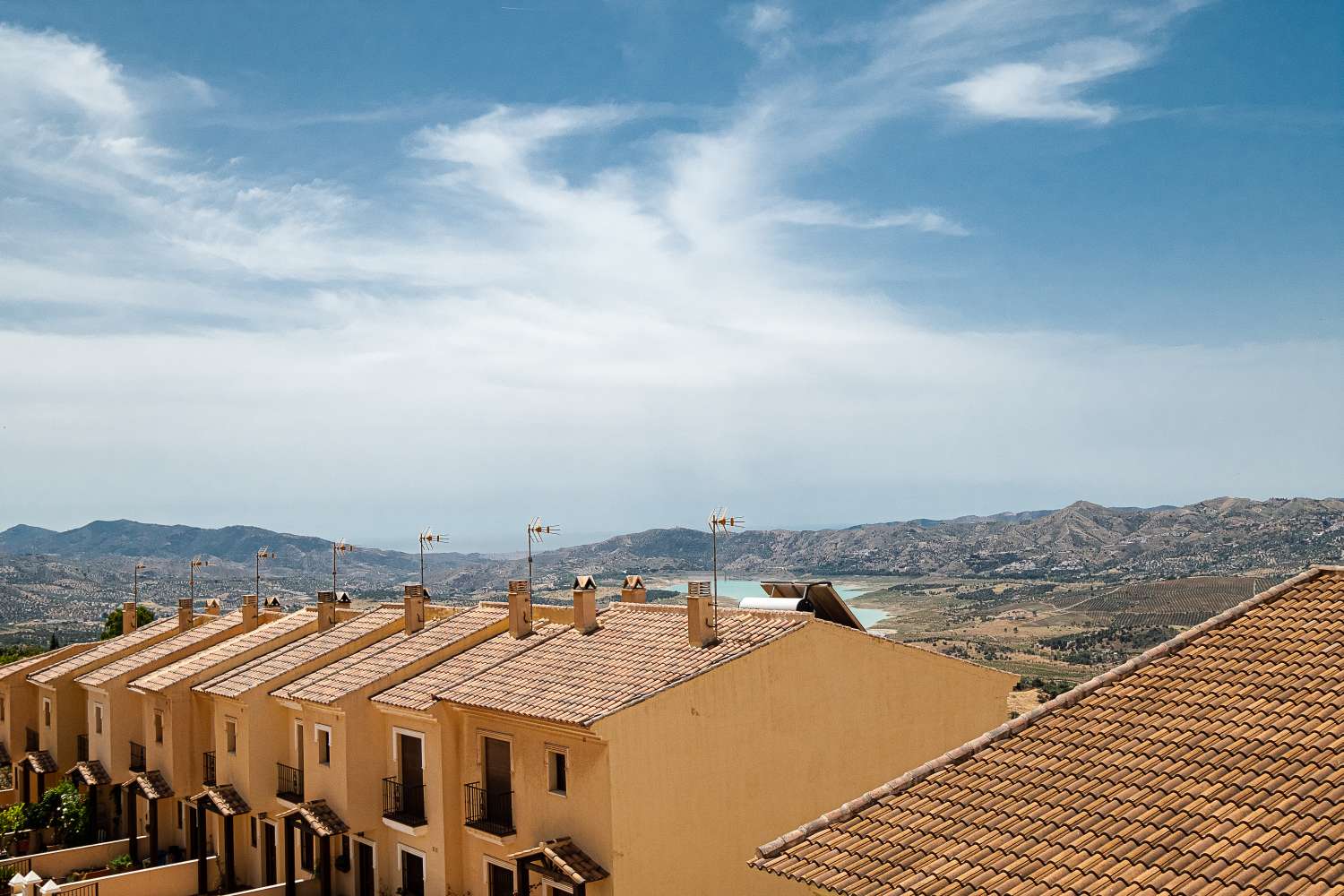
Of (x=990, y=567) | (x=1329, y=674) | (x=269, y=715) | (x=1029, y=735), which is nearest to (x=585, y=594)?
(x=269, y=715)

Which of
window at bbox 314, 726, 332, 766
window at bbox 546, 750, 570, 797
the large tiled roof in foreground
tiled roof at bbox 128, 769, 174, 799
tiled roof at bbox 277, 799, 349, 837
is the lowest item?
tiled roof at bbox 128, 769, 174, 799

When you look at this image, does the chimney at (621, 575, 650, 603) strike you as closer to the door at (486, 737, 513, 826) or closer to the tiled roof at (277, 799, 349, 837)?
the door at (486, 737, 513, 826)

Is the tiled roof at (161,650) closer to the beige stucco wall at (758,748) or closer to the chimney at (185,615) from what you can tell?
the chimney at (185,615)

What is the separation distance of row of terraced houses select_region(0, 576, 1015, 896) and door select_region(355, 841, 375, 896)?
7 cm

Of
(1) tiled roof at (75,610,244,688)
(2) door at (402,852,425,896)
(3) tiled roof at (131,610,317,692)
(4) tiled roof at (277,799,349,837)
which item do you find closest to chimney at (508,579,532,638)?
(2) door at (402,852,425,896)

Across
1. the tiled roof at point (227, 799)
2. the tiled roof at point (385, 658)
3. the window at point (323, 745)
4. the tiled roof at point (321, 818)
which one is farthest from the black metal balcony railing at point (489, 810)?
the tiled roof at point (227, 799)

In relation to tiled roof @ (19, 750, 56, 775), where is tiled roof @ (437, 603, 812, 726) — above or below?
above

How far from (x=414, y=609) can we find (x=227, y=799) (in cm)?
712

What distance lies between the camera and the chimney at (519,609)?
91.7 feet

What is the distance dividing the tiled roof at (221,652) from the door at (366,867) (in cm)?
955

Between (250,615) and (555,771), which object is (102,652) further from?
(555,771)

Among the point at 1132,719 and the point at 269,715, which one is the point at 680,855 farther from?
the point at 269,715

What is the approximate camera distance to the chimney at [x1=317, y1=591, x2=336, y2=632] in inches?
1422

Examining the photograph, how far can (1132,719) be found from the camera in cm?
1314
